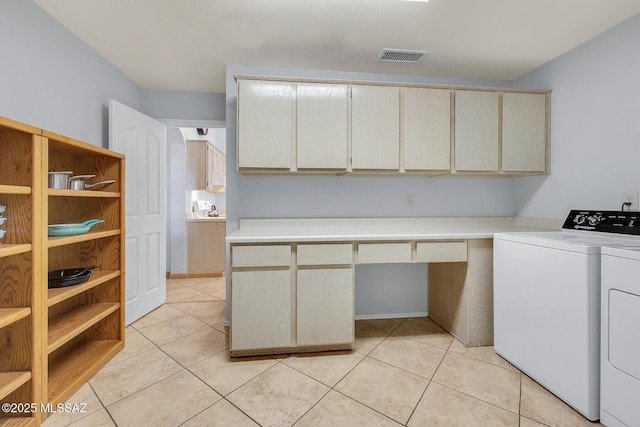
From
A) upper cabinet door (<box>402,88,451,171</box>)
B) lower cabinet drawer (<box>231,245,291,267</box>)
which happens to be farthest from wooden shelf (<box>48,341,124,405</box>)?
upper cabinet door (<box>402,88,451,171</box>)

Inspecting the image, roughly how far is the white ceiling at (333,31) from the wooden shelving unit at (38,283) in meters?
0.90

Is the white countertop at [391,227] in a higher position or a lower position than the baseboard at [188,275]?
higher

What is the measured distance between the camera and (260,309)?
205cm

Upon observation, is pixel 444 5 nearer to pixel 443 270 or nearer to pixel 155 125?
pixel 443 270

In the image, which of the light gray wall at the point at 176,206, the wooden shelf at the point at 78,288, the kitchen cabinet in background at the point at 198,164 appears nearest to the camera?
the wooden shelf at the point at 78,288

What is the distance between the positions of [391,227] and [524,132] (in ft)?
4.44

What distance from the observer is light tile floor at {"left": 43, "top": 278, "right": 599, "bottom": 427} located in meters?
1.52

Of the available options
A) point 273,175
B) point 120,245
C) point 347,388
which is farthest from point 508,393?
point 120,245

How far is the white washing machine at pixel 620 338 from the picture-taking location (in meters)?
1.30

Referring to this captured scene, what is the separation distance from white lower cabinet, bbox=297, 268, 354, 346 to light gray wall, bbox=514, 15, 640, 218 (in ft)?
6.09

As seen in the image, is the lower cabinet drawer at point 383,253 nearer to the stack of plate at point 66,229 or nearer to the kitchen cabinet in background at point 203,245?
the stack of plate at point 66,229

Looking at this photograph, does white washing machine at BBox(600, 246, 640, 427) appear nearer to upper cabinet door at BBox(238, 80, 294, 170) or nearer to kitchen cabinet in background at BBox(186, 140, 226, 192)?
upper cabinet door at BBox(238, 80, 294, 170)

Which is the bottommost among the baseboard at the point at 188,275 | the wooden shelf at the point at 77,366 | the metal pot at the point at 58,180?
the wooden shelf at the point at 77,366

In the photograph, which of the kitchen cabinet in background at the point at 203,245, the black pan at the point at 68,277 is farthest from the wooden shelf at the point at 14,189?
the kitchen cabinet in background at the point at 203,245
